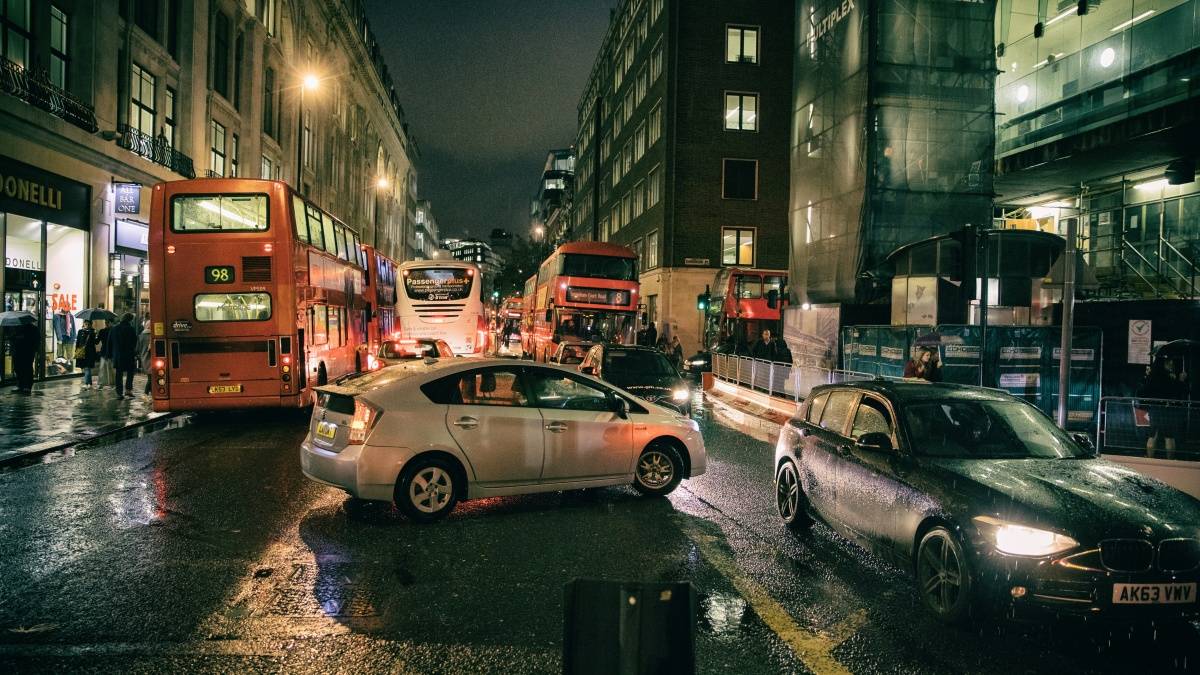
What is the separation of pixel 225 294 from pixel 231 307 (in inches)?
9.4

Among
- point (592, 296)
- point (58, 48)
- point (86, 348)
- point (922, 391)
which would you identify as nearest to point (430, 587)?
point (922, 391)

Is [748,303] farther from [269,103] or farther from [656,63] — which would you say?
[269,103]

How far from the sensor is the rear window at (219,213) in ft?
41.2

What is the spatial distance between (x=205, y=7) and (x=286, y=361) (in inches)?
795

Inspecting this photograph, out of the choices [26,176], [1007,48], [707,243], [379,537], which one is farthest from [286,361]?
[707,243]

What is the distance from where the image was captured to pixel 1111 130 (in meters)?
18.5

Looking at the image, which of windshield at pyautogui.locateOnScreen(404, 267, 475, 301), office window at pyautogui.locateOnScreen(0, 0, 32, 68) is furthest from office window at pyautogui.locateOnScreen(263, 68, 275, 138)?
office window at pyautogui.locateOnScreen(0, 0, 32, 68)

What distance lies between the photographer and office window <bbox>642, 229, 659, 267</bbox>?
42931 mm

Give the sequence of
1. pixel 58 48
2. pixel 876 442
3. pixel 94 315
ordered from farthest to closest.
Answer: pixel 58 48
pixel 94 315
pixel 876 442

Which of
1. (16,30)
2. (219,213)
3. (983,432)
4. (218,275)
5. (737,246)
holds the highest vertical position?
(16,30)

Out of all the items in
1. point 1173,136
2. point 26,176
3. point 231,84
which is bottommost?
point 26,176

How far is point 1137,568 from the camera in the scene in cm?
405

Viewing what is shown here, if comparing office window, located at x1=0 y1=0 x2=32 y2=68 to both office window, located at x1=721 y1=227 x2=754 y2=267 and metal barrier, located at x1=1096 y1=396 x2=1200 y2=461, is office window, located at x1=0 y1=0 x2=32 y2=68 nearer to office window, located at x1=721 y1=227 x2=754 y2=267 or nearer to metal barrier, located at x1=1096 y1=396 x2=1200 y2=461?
metal barrier, located at x1=1096 y1=396 x2=1200 y2=461

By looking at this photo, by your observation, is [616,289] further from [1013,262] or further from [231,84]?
[231,84]
